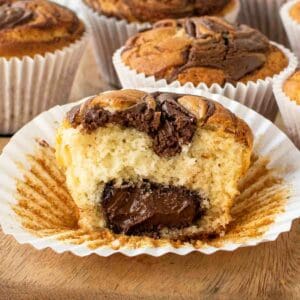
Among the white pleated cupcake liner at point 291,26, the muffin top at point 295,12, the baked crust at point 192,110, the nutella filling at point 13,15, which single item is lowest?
the white pleated cupcake liner at point 291,26

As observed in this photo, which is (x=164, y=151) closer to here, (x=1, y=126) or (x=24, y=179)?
(x=24, y=179)

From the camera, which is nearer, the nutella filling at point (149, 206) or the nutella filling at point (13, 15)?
the nutella filling at point (149, 206)

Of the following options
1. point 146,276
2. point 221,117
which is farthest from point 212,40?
point 146,276

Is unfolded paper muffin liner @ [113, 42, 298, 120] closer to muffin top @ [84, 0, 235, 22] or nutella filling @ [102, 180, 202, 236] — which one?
muffin top @ [84, 0, 235, 22]

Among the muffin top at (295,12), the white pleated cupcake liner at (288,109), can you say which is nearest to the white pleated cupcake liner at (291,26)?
the muffin top at (295,12)

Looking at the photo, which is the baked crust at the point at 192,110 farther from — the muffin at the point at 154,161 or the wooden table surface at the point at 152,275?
the wooden table surface at the point at 152,275

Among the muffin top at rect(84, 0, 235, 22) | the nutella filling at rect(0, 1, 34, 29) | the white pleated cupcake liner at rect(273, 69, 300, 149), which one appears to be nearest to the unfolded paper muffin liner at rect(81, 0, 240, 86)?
the muffin top at rect(84, 0, 235, 22)

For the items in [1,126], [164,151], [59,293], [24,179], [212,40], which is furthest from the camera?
[1,126]
